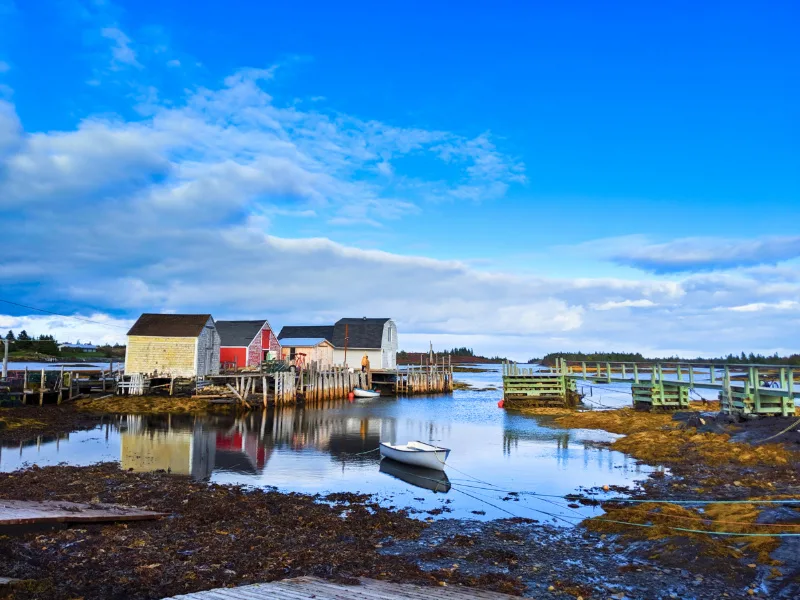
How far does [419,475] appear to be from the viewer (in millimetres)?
20812

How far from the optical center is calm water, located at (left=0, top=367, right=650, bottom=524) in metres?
18.4

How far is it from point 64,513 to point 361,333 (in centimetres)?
5712

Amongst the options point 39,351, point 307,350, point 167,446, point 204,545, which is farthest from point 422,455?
point 39,351

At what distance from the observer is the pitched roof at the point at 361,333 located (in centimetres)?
6856

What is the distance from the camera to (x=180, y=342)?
152 feet

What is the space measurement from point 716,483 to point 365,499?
10.5m

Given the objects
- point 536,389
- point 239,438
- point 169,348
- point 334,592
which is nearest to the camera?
point 334,592

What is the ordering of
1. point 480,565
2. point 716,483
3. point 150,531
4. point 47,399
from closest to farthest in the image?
1. point 480,565
2. point 150,531
3. point 716,483
4. point 47,399

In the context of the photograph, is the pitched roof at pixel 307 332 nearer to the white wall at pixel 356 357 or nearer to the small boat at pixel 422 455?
the white wall at pixel 356 357

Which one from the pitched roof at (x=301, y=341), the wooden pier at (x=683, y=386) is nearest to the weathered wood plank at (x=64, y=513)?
the wooden pier at (x=683, y=386)

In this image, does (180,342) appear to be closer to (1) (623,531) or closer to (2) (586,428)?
(2) (586,428)

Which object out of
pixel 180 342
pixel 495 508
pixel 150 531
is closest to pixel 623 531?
pixel 495 508

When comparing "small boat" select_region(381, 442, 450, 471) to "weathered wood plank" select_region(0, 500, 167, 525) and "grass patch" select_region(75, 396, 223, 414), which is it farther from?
"grass patch" select_region(75, 396, 223, 414)

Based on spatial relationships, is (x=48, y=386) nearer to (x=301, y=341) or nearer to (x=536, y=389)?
(x=301, y=341)
